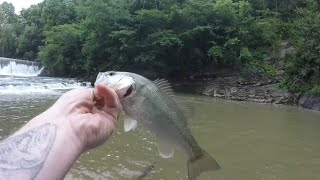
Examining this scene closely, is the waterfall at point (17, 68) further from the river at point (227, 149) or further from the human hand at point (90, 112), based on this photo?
the human hand at point (90, 112)

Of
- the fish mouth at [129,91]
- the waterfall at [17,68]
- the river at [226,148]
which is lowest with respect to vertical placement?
the waterfall at [17,68]

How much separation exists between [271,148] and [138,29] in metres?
19.7

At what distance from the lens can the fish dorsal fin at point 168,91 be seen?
285cm

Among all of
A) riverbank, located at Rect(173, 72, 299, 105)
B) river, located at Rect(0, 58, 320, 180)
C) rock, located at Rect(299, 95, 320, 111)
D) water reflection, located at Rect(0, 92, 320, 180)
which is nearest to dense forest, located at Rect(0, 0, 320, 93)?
riverbank, located at Rect(173, 72, 299, 105)

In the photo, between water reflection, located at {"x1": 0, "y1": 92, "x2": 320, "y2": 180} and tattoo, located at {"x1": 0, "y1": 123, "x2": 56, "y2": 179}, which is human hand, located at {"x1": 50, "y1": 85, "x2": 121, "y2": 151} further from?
water reflection, located at {"x1": 0, "y1": 92, "x2": 320, "y2": 180}

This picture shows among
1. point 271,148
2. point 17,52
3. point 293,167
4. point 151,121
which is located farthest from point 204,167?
point 17,52

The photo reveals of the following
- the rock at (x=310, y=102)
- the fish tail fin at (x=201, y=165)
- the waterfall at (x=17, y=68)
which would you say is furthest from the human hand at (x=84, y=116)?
the waterfall at (x=17, y=68)

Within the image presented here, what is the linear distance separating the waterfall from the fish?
110 feet

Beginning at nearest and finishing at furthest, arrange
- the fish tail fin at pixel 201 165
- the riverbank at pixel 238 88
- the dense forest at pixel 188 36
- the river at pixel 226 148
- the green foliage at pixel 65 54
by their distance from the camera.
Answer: the fish tail fin at pixel 201 165
the river at pixel 226 148
the riverbank at pixel 238 88
the dense forest at pixel 188 36
the green foliage at pixel 65 54

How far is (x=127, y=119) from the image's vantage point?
2527 millimetres

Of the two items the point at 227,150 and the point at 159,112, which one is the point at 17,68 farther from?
the point at 159,112

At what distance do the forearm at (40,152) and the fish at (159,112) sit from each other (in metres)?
0.83

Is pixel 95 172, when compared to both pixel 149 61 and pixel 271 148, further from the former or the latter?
pixel 149 61

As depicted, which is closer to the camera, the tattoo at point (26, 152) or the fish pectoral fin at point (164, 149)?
the tattoo at point (26, 152)
